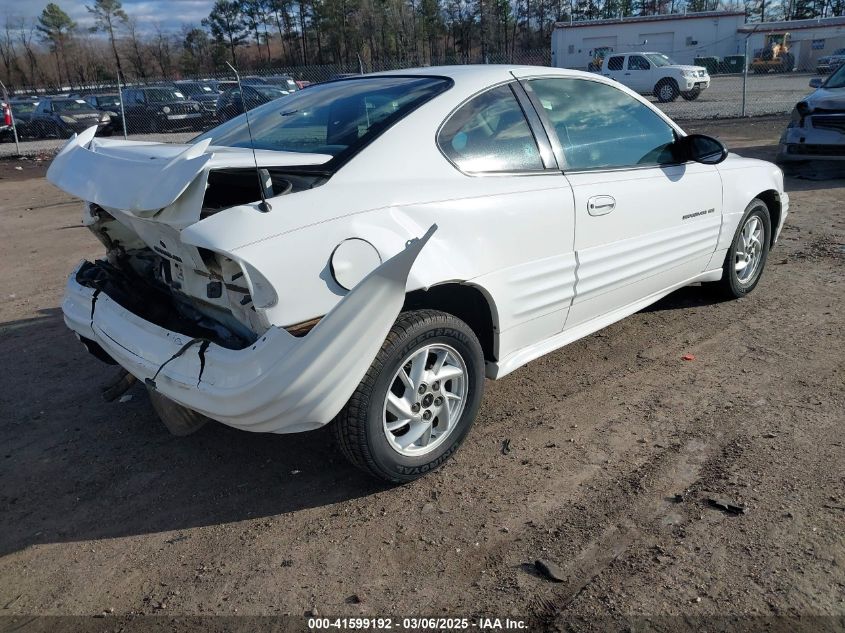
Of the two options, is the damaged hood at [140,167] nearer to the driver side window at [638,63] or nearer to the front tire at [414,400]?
the front tire at [414,400]

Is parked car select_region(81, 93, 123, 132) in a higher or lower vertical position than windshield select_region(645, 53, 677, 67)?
lower

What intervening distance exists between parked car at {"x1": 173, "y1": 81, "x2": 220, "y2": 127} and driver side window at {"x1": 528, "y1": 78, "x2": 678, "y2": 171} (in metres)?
19.9

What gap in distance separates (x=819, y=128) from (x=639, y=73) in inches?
728

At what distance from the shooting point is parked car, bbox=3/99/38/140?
2245 cm

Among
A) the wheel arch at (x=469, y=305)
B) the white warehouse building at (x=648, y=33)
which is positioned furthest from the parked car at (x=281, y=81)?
the white warehouse building at (x=648, y=33)

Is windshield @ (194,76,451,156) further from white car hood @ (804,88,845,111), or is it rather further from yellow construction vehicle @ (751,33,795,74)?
yellow construction vehicle @ (751,33,795,74)

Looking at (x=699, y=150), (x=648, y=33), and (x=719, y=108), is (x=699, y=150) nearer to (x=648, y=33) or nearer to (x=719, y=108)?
(x=719, y=108)

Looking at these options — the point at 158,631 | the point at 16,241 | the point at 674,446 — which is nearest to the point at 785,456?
the point at 674,446

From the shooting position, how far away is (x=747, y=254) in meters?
5.18

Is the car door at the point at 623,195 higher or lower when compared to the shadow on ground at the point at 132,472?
higher

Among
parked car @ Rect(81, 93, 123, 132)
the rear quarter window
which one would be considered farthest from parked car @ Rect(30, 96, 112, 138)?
the rear quarter window

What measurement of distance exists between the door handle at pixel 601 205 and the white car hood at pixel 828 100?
25.4 feet

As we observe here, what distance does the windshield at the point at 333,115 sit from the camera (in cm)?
315

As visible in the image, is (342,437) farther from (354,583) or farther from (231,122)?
(231,122)
